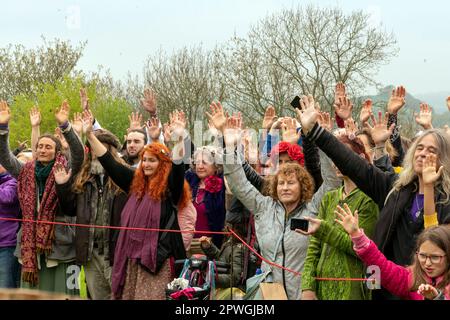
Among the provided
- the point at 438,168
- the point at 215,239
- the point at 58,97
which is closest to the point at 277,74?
the point at 58,97

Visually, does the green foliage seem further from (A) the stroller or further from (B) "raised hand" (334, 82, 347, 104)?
(A) the stroller

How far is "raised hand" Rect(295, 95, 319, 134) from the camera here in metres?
5.12

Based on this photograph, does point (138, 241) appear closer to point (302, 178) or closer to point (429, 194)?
point (302, 178)

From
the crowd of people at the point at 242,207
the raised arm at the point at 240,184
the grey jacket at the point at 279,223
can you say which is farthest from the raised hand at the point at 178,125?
the grey jacket at the point at 279,223

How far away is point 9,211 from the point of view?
744cm

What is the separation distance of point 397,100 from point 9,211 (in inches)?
153

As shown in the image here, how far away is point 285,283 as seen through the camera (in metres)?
5.56

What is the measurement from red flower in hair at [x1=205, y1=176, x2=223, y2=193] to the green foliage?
29.6 meters

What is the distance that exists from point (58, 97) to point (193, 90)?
268 inches

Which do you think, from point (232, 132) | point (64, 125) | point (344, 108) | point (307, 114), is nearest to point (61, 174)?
point (64, 125)

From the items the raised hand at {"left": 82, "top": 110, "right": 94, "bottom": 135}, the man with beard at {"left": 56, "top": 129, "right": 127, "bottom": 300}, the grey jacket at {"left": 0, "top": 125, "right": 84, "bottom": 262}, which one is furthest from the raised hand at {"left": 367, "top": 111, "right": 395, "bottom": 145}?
the grey jacket at {"left": 0, "top": 125, "right": 84, "bottom": 262}

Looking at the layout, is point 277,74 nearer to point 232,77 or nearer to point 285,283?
point 232,77

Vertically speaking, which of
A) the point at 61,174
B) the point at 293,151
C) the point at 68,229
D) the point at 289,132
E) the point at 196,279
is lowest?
the point at 196,279
